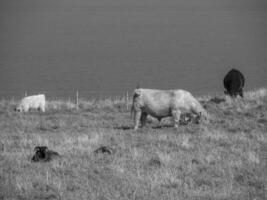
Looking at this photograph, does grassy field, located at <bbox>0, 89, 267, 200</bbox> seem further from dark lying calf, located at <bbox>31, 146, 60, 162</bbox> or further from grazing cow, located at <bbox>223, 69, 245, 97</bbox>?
grazing cow, located at <bbox>223, 69, 245, 97</bbox>

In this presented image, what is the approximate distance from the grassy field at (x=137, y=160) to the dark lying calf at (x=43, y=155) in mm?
231

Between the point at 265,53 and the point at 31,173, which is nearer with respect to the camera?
the point at 31,173

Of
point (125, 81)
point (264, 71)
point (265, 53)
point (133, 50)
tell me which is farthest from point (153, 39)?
point (125, 81)

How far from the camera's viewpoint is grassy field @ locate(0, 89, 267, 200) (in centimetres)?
1245

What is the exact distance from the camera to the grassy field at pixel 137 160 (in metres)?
12.5

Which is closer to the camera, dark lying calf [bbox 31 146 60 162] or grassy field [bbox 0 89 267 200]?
grassy field [bbox 0 89 267 200]

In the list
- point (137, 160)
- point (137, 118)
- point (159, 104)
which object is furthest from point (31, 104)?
point (137, 160)

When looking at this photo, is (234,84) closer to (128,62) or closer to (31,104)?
(31,104)

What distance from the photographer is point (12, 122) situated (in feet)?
85.3

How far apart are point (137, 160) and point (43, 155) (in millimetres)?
2469

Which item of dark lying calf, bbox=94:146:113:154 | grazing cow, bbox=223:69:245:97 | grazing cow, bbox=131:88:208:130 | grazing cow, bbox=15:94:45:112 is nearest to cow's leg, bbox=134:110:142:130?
grazing cow, bbox=131:88:208:130

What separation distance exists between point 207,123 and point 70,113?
28.7 ft

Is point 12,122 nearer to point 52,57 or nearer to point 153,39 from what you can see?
point 52,57

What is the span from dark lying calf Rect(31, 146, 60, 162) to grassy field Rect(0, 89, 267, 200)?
23 centimetres
